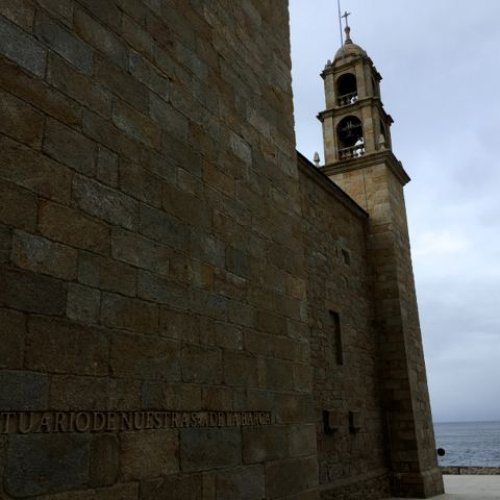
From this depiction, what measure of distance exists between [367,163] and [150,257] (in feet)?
39.8

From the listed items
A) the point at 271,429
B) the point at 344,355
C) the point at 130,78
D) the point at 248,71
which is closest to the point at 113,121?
the point at 130,78

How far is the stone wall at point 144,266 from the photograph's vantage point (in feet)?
9.80

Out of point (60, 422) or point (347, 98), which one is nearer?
point (60, 422)

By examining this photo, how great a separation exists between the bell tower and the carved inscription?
30.6ft

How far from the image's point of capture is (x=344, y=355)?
1147 cm

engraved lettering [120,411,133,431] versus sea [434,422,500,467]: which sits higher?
engraved lettering [120,411,133,431]

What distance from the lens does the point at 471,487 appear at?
1406cm

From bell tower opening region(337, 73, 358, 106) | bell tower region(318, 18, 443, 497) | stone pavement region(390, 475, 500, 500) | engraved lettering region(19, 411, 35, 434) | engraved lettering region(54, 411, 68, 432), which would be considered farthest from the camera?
bell tower opening region(337, 73, 358, 106)

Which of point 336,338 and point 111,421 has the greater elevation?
point 336,338

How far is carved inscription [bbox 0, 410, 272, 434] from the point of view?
9.18 ft

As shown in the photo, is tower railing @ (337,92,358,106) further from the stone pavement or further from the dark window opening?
the stone pavement

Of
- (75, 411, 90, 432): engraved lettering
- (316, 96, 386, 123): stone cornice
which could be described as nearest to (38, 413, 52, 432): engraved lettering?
(75, 411, 90, 432): engraved lettering

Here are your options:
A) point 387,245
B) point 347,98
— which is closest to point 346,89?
point 347,98

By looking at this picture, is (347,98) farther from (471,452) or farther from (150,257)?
(471,452)
